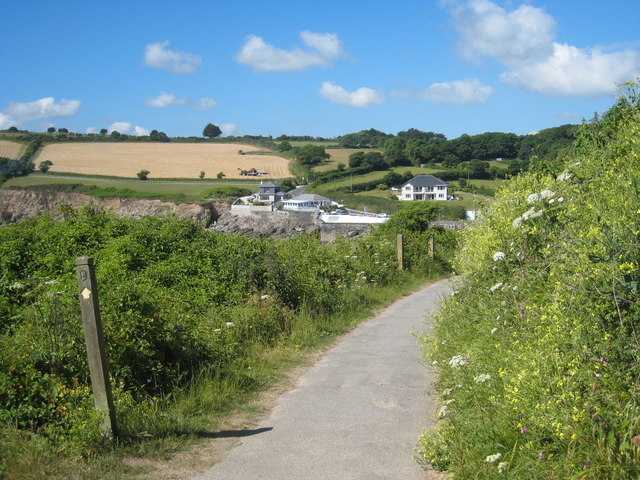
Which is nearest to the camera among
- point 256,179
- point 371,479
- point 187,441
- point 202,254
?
point 371,479

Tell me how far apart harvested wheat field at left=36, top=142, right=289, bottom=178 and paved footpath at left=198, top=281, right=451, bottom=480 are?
95052 mm

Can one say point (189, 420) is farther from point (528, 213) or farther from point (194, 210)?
point (194, 210)

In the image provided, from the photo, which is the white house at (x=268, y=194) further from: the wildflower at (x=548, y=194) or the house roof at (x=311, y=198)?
the wildflower at (x=548, y=194)

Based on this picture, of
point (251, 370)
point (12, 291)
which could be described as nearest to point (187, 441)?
point (251, 370)

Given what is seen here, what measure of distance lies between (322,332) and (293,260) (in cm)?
231

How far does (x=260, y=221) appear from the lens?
251 ft

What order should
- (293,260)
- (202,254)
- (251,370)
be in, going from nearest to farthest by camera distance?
(251,370)
(202,254)
(293,260)

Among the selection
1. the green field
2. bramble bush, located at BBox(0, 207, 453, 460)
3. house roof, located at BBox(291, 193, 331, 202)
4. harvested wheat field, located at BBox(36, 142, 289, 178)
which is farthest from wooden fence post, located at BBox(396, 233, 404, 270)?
the green field

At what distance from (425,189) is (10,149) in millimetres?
74070

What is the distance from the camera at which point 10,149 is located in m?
106

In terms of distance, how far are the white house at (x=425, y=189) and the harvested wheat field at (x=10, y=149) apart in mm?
64441

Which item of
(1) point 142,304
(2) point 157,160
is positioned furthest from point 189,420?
(2) point 157,160

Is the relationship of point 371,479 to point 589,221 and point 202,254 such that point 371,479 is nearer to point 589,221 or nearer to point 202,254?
point 589,221

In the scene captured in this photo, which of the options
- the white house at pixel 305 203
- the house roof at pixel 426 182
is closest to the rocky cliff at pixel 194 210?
the white house at pixel 305 203
